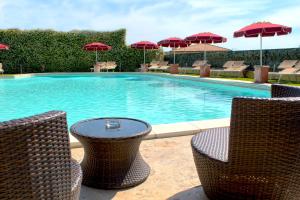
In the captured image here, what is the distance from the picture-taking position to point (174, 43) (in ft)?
70.5

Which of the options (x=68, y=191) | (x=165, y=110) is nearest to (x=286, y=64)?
(x=165, y=110)

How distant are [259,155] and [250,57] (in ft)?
59.3

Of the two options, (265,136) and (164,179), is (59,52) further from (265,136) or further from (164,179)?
(265,136)

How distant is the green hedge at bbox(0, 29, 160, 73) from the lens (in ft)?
76.5

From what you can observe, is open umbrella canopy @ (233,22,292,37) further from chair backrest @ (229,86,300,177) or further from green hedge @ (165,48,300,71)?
chair backrest @ (229,86,300,177)

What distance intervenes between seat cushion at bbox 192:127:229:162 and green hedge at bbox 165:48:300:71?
49.7 ft

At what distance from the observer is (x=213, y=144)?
264 cm

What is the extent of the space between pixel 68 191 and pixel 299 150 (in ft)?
5.02

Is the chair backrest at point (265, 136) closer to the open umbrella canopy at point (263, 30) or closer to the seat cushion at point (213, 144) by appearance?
the seat cushion at point (213, 144)

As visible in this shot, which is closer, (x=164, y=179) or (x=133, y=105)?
(x=164, y=179)

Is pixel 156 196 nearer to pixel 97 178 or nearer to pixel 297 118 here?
pixel 97 178

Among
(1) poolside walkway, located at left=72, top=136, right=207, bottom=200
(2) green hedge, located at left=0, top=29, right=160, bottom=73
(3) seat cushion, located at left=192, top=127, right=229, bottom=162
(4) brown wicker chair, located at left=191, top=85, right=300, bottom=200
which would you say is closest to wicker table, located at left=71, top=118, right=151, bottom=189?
(1) poolside walkway, located at left=72, top=136, right=207, bottom=200

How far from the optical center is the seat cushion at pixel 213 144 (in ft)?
7.77

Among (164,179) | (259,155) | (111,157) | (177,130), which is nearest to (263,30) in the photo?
(177,130)
